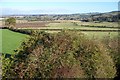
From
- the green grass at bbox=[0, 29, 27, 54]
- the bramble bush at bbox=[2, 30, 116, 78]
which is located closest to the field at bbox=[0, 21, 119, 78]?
the bramble bush at bbox=[2, 30, 116, 78]

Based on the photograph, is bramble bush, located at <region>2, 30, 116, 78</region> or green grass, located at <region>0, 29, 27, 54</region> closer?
bramble bush, located at <region>2, 30, 116, 78</region>

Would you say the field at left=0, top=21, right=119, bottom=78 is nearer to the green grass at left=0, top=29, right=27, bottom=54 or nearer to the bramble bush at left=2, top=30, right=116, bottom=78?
the bramble bush at left=2, top=30, right=116, bottom=78

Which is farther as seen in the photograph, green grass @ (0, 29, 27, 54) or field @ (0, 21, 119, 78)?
green grass @ (0, 29, 27, 54)

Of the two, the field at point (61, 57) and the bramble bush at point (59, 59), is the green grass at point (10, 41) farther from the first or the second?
the field at point (61, 57)

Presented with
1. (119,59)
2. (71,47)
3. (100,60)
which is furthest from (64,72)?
(119,59)

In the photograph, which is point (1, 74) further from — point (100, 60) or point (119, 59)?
point (119, 59)

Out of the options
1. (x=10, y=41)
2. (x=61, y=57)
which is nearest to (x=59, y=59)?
(x=61, y=57)

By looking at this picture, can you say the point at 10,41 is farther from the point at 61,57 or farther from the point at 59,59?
the point at 59,59

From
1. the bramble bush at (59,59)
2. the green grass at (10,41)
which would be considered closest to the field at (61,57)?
the bramble bush at (59,59)
